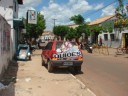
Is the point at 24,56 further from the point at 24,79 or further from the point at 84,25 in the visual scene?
the point at 84,25

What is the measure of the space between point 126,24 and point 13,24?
11112mm

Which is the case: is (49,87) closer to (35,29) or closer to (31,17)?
(31,17)

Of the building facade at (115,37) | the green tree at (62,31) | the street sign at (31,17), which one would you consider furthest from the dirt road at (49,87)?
the green tree at (62,31)

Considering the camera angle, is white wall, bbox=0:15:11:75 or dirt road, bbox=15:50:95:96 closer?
dirt road, bbox=15:50:95:96

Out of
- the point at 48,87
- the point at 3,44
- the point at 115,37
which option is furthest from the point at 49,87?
the point at 115,37

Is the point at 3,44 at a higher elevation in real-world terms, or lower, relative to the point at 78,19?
lower

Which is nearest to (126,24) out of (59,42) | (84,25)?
(59,42)

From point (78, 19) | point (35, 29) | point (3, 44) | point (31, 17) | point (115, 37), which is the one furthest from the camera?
point (78, 19)

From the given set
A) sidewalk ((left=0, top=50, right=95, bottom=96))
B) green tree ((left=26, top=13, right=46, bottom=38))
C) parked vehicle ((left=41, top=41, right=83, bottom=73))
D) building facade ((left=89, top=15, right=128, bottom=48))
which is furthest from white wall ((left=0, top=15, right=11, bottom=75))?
green tree ((left=26, top=13, right=46, bottom=38))

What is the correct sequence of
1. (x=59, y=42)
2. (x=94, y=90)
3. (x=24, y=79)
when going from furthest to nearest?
(x=59, y=42)
(x=24, y=79)
(x=94, y=90)

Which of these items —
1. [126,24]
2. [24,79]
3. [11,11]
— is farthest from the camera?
[126,24]

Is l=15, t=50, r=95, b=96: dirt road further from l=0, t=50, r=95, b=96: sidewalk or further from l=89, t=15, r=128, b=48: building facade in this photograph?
l=89, t=15, r=128, b=48: building facade

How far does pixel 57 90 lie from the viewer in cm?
1091

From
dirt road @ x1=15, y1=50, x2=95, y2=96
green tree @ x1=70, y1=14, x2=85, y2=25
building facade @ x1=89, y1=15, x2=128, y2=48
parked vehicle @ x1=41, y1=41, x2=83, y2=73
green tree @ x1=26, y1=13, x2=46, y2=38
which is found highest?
green tree @ x1=70, y1=14, x2=85, y2=25
